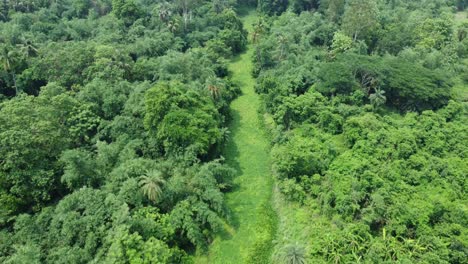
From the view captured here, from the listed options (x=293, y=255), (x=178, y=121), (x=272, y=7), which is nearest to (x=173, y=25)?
(x=272, y=7)

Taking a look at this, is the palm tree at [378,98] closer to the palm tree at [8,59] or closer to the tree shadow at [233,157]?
the tree shadow at [233,157]

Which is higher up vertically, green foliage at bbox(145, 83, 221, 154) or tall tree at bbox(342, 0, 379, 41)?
tall tree at bbox(342, 0, 379, 41)

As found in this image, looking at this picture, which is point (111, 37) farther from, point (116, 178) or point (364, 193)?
point (364, 193)

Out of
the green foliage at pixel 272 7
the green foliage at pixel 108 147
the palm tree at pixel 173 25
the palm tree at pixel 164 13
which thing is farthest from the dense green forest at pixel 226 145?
the green foliage at pixel 272 7

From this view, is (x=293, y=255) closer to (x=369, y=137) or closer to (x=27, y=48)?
(x=369, y=137)

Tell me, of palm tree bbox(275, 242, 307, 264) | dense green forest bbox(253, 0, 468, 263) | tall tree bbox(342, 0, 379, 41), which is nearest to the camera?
palm tree bbox(275, 242, 307, 264)

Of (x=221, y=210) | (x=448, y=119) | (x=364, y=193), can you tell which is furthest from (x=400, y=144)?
(x=221, y=210)

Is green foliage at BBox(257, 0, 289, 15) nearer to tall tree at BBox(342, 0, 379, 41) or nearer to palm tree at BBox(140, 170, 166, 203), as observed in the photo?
tall tree at BBox(342, 0, 379, 41)

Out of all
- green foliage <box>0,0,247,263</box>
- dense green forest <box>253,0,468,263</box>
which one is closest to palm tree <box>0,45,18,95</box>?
green foliage <box>0,0,247,263</box>
